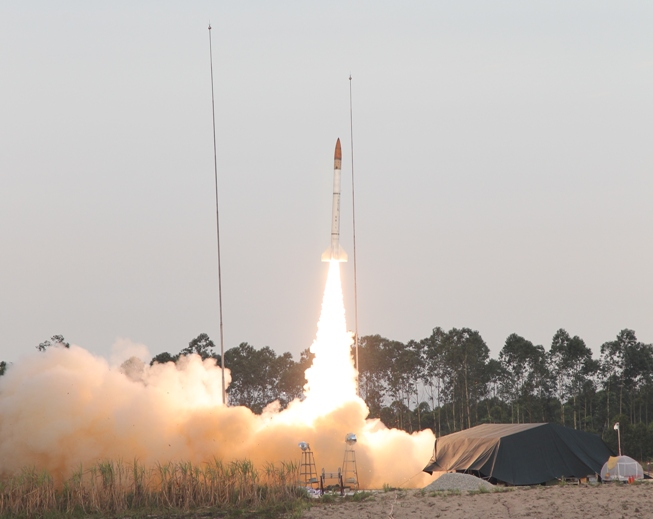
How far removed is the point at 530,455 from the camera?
43312 millimetres

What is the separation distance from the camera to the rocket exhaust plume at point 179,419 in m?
42.2

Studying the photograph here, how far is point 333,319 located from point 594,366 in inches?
1624

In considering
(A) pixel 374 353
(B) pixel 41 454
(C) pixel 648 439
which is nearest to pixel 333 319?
(B) pixel 41 454

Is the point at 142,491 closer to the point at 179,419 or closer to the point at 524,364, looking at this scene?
the point at 179,419

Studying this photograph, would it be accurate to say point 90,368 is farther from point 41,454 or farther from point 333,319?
point 333,319

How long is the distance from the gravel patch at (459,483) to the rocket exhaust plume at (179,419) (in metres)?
6.19

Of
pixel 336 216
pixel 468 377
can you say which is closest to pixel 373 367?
pixel 468 377

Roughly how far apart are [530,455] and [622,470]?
365 centimetres

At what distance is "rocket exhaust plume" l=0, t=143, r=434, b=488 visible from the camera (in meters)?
42.2

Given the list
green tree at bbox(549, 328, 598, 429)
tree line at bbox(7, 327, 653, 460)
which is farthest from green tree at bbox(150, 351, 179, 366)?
green tree at bbox(549, 328, 598, 429)

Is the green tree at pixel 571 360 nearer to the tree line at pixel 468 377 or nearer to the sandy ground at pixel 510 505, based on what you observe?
the tree line at pixel 468 377

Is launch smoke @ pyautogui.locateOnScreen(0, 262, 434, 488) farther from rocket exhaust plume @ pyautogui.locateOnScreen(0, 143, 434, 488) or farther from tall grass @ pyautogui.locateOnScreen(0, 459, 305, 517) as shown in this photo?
tall grass @ pyautogui.locateOnScreen(0, 459, 305, 517)

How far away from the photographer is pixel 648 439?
64.8 m

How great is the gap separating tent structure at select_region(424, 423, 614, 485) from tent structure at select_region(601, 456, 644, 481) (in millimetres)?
1341
